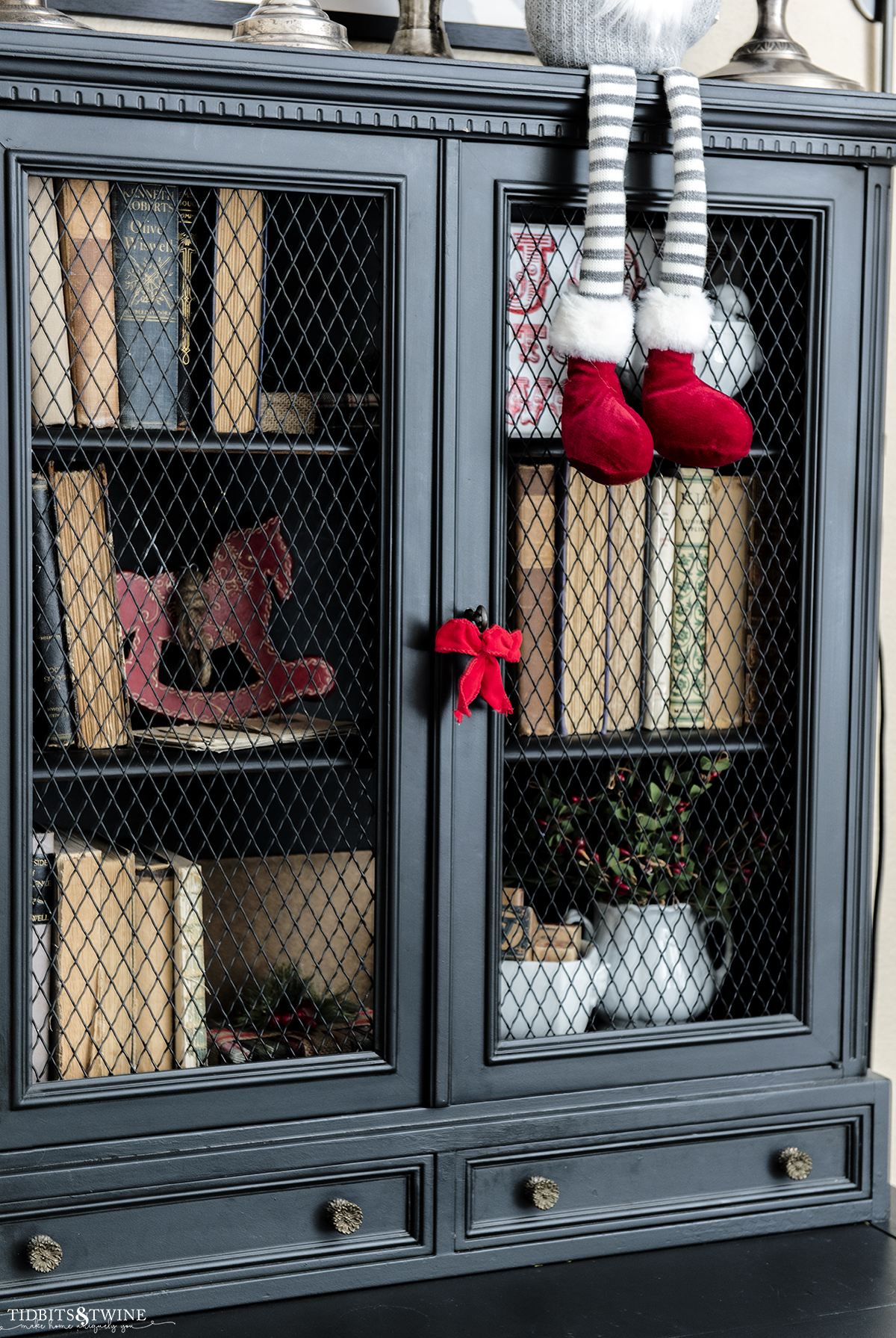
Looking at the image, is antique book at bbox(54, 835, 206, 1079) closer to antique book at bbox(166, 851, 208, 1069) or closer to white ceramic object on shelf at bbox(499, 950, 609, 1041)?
antique book at bbox(166, 851, 208, 1069)

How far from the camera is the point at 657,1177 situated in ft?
5.17

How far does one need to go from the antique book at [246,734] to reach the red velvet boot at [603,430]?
0.40 meters

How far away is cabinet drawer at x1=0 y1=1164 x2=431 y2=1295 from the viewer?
137 centimetres

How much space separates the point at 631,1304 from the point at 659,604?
2.63 feet

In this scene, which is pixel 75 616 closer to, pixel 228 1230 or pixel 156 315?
pixel 156 315

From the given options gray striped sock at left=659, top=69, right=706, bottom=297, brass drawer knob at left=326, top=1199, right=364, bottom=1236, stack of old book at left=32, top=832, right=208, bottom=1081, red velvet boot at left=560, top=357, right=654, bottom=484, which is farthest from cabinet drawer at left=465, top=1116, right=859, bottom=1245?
gray striped sock at left=659, top=69, right=706, bottom=297

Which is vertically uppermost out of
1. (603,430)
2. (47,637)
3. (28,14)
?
(28,14)

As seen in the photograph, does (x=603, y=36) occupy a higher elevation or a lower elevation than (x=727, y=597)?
higher

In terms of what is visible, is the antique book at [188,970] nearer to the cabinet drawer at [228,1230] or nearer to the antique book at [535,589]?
the cabinet drawer at [228,1230]

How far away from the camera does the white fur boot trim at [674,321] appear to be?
4.72ft

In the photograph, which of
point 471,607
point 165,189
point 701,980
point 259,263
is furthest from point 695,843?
point 165,189

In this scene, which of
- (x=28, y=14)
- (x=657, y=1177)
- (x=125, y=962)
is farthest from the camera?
(x=657, y=1177)

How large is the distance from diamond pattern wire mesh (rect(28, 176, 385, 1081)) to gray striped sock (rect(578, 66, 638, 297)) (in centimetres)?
23

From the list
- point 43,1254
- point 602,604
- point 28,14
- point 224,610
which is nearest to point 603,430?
point 602,604
